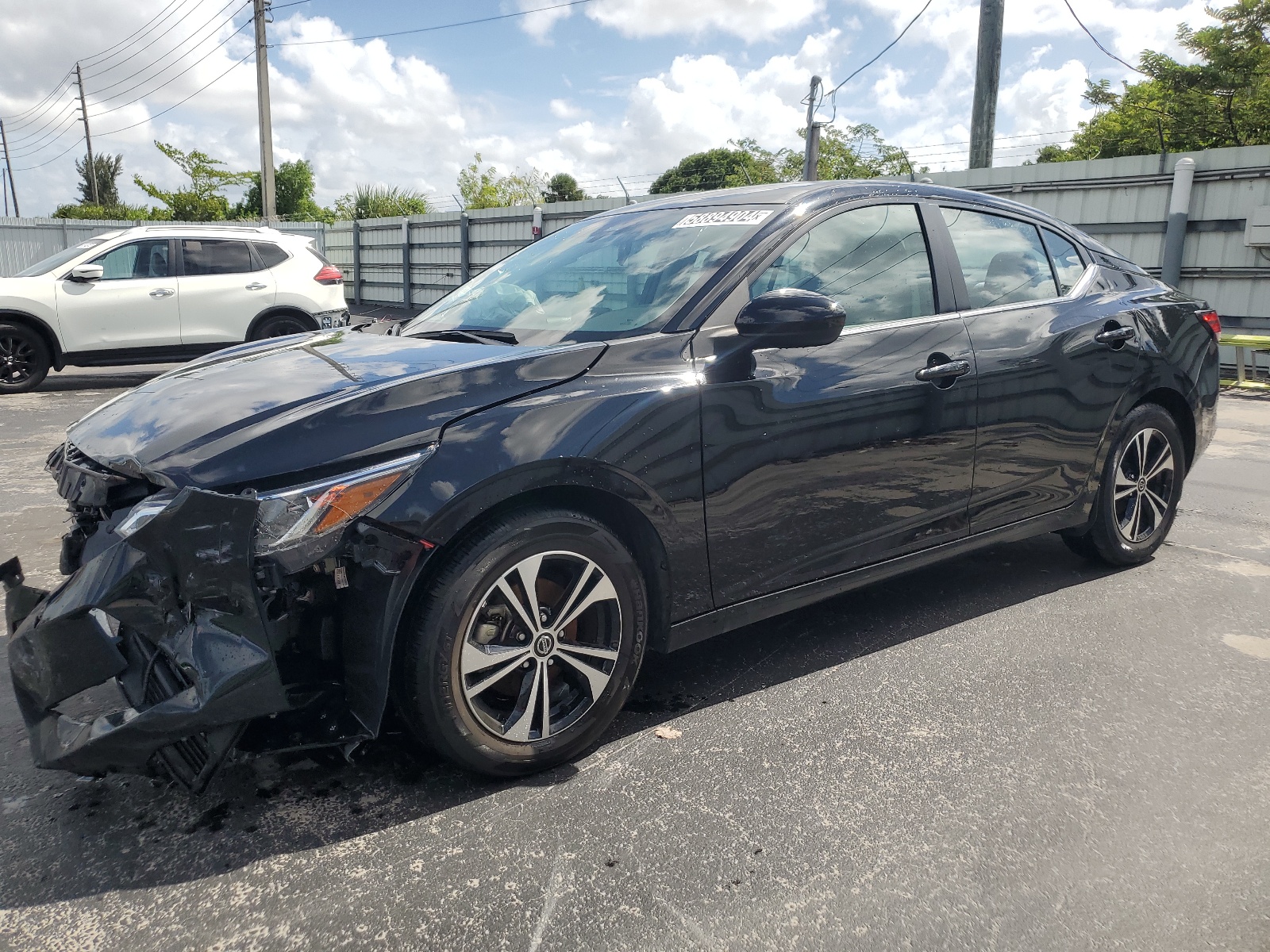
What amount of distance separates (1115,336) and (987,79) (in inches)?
423

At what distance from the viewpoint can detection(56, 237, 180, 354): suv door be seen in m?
10.7

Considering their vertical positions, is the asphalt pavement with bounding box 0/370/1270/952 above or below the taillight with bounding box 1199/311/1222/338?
below

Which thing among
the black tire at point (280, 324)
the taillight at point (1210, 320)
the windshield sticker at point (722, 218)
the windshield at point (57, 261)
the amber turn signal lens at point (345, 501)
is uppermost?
the windshield sticker at point (722, 218)

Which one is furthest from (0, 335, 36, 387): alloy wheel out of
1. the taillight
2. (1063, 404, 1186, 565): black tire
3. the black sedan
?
the taillight

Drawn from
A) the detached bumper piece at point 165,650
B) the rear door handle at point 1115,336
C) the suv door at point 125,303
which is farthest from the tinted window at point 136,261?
the rear door handle at point 1115,336

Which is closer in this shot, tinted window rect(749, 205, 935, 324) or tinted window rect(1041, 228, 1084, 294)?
tinted window rect(749, 205, 935, 324)

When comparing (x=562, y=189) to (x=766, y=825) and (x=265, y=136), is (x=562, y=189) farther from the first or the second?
(x=766, y=825)

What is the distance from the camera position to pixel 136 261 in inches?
429

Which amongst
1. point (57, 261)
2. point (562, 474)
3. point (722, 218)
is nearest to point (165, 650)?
point (562, 474)

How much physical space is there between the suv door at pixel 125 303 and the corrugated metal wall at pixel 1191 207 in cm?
943

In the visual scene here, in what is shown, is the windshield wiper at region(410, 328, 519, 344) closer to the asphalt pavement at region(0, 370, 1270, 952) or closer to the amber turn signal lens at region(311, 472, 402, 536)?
the amber turn signal lens at region(311, 472, 402, 536)

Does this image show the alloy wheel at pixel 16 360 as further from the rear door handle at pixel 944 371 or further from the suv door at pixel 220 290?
the rear door handle at pixel 944 371

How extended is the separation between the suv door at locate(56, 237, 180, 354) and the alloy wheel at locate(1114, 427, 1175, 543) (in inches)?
396

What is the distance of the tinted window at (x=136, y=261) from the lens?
10797 millimetres
